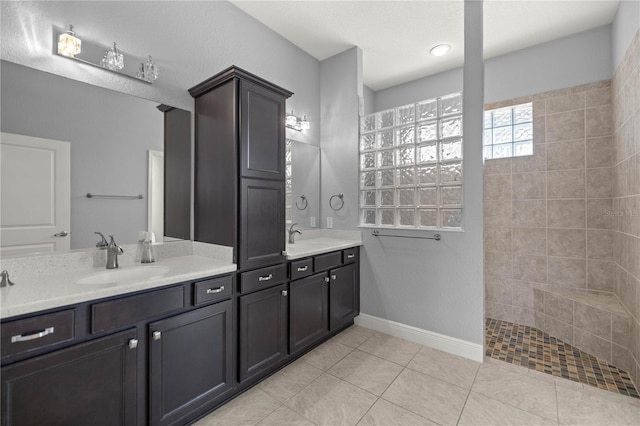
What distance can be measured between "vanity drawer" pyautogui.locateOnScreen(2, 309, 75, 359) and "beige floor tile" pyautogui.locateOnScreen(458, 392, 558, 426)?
2036 mm

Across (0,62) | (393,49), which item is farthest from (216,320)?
(393,49)

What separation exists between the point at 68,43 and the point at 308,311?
230 centimetres

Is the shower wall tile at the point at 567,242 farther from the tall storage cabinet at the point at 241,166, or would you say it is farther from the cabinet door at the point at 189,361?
the cabinet door at the point at 189,361

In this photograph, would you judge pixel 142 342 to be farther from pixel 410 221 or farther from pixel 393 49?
pixel 393 49

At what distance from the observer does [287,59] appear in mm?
2920

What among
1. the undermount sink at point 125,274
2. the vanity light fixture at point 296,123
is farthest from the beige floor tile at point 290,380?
the vanity light fixture at point 296,123

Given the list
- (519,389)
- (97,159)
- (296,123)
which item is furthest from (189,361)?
(296,123)

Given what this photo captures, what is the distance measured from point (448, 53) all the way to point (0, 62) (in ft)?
12.0

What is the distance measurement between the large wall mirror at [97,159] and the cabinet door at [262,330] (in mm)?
751

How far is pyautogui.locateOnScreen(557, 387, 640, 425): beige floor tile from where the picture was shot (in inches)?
64.2

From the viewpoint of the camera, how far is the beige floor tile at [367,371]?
1.97 metres

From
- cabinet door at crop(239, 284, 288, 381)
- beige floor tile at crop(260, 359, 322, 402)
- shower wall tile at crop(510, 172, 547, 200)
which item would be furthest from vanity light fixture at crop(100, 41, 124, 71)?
shower wall tile at crop(510, 172, 547, 200)

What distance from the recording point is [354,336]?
2.73 metres

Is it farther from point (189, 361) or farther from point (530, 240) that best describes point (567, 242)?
point (189, 361)
